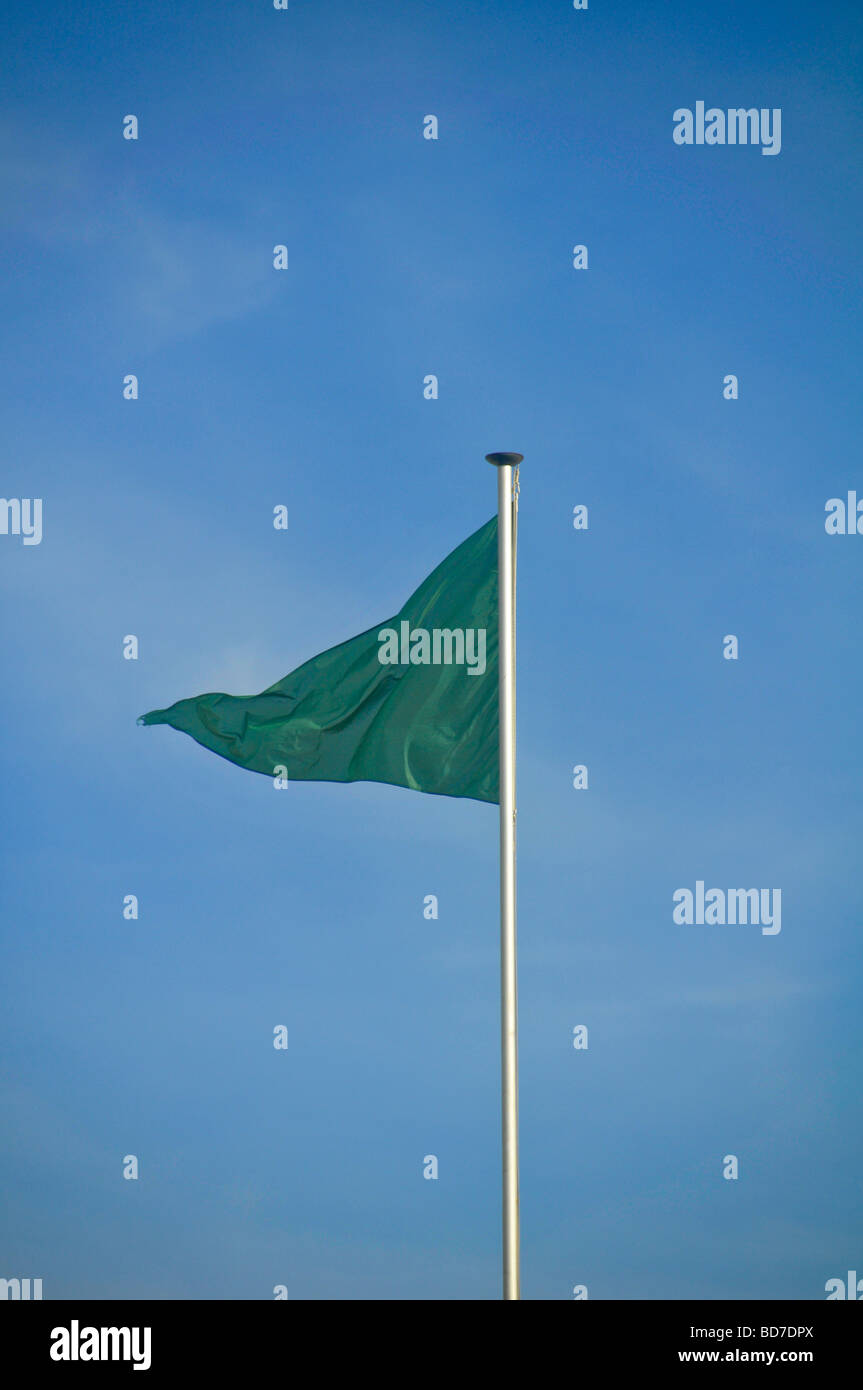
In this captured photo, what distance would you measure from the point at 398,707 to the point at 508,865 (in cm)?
182

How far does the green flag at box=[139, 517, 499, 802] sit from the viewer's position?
42.2 feet

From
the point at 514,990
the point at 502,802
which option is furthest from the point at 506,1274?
the point at 502,802

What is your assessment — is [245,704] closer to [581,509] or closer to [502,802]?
[502,802]

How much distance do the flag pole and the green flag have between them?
1.06ft

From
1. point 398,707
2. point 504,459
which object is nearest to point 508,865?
point 398,707

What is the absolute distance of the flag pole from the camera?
12.0 m

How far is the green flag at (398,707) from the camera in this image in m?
12.9

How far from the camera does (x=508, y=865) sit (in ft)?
40.2

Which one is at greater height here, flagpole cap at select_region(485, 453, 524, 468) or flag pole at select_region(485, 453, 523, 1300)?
flagpole cap at select_region(485, 453, 524, 468)

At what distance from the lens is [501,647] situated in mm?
12562

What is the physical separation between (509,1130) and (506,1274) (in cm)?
124

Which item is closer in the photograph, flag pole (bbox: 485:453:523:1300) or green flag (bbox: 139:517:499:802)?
flag pole (bbox: 485:453:523:1300)

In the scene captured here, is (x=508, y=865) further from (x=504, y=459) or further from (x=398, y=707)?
(x=504, y=459)
